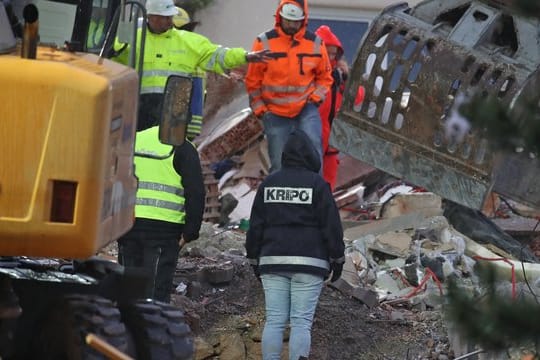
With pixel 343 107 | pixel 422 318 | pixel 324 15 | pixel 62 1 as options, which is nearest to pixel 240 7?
pixel 324 15

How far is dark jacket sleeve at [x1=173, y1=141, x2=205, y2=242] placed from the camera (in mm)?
9562

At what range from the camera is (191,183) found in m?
9.59

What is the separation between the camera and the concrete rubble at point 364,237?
37.8ft

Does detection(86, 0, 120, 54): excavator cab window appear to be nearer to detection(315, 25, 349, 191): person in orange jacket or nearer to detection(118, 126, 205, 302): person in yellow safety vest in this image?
detection(118, 126, 205, 302): person in yellow safety vest

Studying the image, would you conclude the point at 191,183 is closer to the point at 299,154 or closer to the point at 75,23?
the point at 299,154

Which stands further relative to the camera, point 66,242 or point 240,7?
point 240,7

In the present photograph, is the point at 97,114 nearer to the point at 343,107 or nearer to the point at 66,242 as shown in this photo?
the point at 66,242

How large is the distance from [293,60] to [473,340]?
Answer: 825 centimetres

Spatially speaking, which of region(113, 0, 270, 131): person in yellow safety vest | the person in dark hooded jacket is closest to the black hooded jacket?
the person in dark hooded jacket

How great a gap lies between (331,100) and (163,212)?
12.3 feet

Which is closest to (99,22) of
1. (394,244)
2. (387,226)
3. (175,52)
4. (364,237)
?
(175,52)

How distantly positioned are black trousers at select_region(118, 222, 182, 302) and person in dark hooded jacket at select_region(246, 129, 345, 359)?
56 cm

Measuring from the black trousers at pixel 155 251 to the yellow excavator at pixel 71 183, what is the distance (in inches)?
78.3

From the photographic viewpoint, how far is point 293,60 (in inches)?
478
